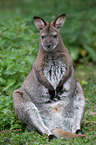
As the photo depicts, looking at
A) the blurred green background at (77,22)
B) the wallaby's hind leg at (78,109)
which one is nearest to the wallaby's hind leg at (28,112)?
the wallaby's hind leg at (78,109)

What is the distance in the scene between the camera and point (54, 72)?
5043 mm

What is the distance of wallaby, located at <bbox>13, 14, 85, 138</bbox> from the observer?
16.2 feet

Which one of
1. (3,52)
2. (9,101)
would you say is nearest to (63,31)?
(3,52)

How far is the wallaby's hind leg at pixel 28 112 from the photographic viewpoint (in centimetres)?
489

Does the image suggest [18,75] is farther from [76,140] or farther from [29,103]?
[76,140]

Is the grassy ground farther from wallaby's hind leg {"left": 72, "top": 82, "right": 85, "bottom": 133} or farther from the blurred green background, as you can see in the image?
the blurred green background

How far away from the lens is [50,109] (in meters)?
4.98

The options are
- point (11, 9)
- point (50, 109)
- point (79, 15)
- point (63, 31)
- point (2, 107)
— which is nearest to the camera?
point (50, 109)

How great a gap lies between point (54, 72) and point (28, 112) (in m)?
0.84

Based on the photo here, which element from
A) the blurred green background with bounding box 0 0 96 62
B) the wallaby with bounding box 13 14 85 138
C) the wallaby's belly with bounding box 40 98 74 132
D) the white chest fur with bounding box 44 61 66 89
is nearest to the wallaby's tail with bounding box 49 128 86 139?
the wallaby with bounding box 13 14 85 138

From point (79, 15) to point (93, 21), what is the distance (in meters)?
0.61

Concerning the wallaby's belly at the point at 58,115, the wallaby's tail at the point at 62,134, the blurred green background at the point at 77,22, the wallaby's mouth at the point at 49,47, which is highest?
the blurred green background at the point at 77,22

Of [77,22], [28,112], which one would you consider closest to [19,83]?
[28,112]

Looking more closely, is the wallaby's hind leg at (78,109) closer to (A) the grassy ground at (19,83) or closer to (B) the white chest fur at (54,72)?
(A) the grassy ground at (19,83)
